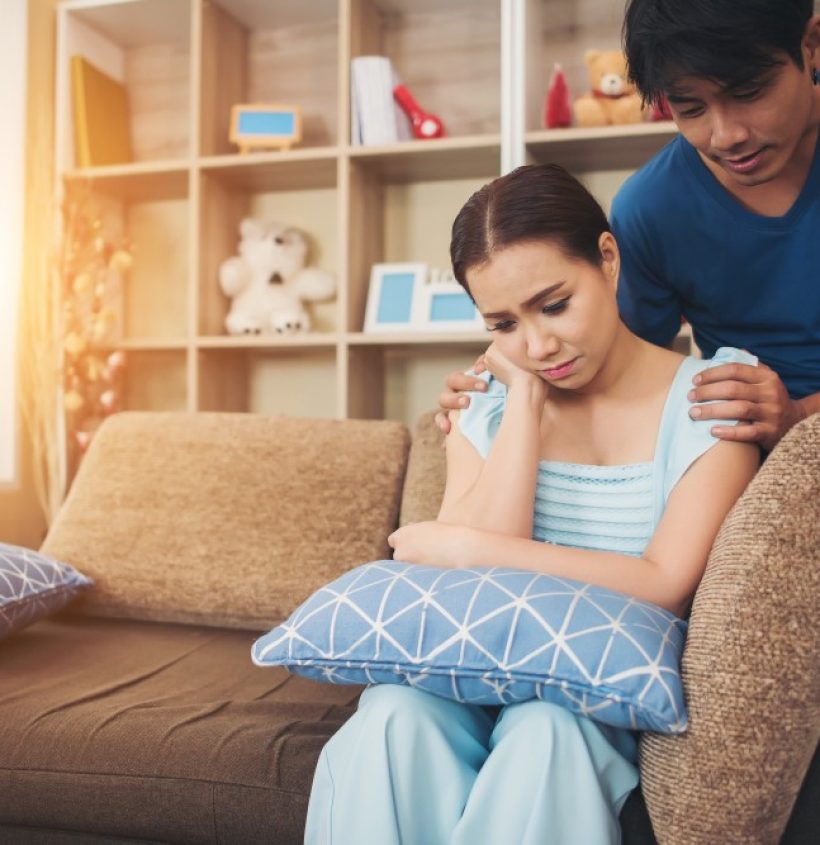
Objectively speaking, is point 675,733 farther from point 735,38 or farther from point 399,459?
point 399,459

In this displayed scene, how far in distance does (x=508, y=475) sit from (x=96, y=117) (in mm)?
2376

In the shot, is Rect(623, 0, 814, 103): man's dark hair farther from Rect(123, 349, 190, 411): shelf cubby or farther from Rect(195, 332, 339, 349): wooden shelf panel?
Rect(123, 349, 190, 411): shelf cubby

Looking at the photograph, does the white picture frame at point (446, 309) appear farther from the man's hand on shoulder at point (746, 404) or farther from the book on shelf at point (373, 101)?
the man's hand on shoulder at point (746, 404)

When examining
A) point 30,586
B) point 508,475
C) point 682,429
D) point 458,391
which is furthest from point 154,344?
point 682,429

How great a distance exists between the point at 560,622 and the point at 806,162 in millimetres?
858

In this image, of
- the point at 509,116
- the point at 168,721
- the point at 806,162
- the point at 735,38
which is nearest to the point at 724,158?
the point at 735,38

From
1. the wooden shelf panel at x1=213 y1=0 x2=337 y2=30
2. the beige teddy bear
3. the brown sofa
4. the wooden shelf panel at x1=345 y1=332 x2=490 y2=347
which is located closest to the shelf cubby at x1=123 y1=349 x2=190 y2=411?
the wooden shelf panel at x1=345 y1=332 x2=490 y2=347

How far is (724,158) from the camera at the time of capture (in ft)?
4.07

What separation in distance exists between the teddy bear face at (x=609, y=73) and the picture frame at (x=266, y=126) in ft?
2.94

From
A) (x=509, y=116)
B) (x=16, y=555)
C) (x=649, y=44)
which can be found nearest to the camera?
(x=649, y=44)

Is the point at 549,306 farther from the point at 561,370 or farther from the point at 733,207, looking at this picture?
the point at 733,207

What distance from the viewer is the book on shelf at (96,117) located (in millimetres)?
3025

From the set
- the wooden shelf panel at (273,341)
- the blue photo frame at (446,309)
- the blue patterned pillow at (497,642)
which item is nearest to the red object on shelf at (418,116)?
the blue photo frame at (446,309)

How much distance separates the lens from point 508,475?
1.29 metres
